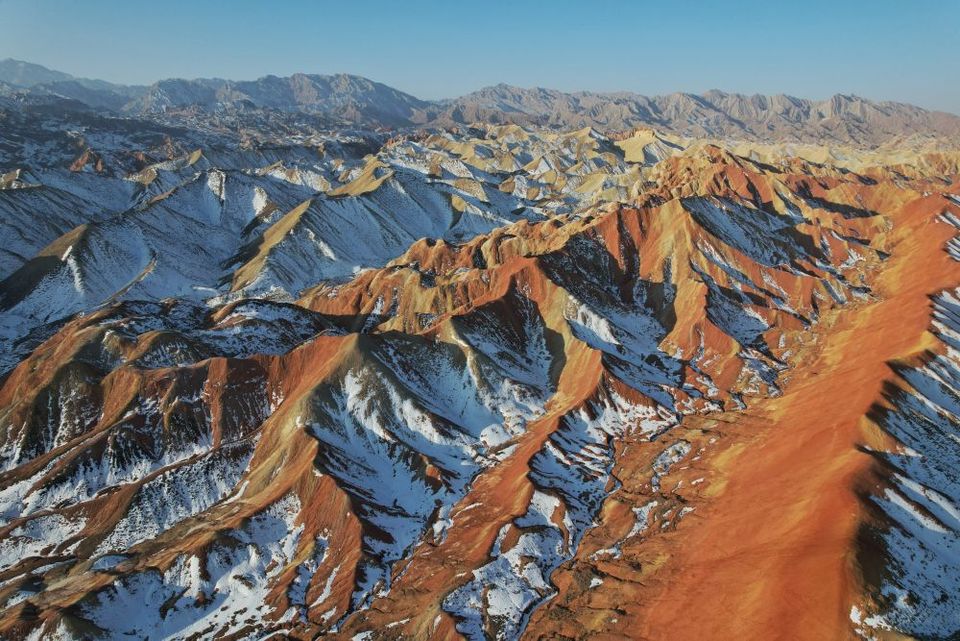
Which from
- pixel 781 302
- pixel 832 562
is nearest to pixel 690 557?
pixel 832 562

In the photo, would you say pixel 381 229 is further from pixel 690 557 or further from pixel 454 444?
pixel 690 557

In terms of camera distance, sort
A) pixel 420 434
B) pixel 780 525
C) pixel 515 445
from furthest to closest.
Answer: pixel 420 434 → pixel 515 445 → pixel 780 525

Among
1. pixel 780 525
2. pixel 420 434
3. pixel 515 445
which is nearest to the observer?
pixel 780 525

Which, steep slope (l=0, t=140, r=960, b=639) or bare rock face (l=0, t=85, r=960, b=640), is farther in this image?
steep slope (l=0, t=140, r=960, b=639)

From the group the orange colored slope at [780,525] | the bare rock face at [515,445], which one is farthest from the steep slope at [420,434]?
the orange colored slope at [780,525]

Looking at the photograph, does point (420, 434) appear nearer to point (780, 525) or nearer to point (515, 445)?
point (515, 445)

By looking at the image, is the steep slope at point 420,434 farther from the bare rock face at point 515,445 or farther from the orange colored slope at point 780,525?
the orange colored slope at point 780,525

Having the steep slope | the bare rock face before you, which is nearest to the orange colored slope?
the bare rock face

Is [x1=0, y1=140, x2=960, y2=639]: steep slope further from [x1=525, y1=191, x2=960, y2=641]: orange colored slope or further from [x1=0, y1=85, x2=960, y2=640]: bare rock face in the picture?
[x1=525, y1=191, x2=960, y2=641]: orange colored slope

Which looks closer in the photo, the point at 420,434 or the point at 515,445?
the point at 515,445

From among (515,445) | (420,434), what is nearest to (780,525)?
(515,445)
